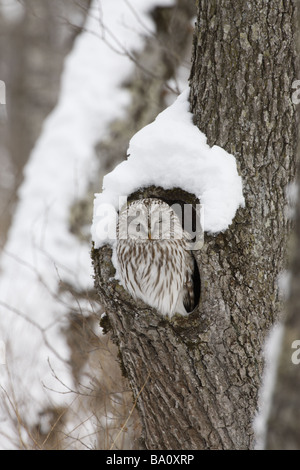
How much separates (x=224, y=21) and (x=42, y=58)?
919 centimetres

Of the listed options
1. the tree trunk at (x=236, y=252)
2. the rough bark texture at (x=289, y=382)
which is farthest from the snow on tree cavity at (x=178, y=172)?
the rough bark texture at (x=289, y=382)

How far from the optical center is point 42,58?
11.3 metres

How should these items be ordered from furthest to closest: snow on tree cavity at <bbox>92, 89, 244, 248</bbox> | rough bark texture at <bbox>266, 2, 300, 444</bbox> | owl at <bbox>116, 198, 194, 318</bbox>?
owl at <bbox>116, 198, 194, 318</bbox>
snow on tree cavity at <bbox>92, 89, 244, 248</bbox>
rough bark texture at <bbox>266, 2, 300, 444</bbox>

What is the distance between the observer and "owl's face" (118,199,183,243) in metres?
3.12

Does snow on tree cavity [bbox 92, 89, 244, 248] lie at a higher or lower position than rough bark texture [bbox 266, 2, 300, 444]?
higher

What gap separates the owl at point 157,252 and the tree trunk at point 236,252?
202mm

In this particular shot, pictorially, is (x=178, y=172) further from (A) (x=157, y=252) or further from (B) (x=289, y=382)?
(B) (x=289, y=382)

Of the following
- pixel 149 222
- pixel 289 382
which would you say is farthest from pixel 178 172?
pixel 289 382

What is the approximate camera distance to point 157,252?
10.6ft

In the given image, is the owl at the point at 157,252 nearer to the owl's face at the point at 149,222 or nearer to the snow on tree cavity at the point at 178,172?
the owl's face at the point at 149,222

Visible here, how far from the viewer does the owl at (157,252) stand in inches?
121

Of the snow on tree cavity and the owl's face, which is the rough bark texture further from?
the owl's face

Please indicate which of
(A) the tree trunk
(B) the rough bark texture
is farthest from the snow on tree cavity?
(B) the rough bark texture
